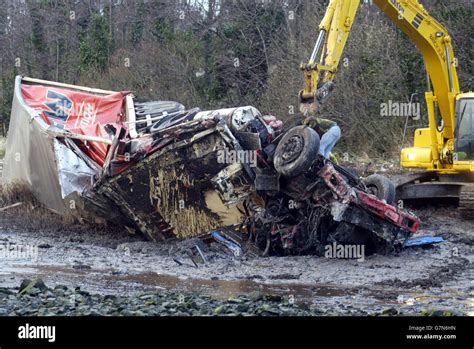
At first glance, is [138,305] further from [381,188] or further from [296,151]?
[381,188]

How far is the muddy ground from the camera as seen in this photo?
30.6 ft

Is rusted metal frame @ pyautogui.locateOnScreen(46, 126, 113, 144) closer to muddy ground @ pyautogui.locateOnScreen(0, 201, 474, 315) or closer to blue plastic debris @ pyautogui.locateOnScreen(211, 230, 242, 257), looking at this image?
muddy ground @ pyautogui.locateOnScreen(0, 201, 474, 315)

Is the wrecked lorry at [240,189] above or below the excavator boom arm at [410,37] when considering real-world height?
below

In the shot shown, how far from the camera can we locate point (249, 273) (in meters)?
11.0

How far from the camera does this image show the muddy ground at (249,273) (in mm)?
9320

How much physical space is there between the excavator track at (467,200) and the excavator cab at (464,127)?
2.37 ft

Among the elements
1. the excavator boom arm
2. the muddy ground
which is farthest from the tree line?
the muddy ground

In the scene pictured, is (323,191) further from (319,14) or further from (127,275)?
(319,14)

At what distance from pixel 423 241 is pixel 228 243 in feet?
9.12

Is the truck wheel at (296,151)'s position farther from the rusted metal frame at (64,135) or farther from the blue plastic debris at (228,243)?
the rusted metal frame at (64,135)

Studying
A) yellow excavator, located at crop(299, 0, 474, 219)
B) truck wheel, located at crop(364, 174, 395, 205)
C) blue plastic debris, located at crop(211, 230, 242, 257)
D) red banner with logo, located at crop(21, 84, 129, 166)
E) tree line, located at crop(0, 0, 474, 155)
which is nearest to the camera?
blue plastic debris, located at crop(211, 230, 242, 257)

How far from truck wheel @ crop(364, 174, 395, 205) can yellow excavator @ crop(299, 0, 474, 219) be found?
5.70 ft

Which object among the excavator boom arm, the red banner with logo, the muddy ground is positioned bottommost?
the muddy ground

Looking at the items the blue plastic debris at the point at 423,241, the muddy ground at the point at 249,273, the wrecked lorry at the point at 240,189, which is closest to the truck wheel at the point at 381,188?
the wrecked lorry at the point at 240,189
